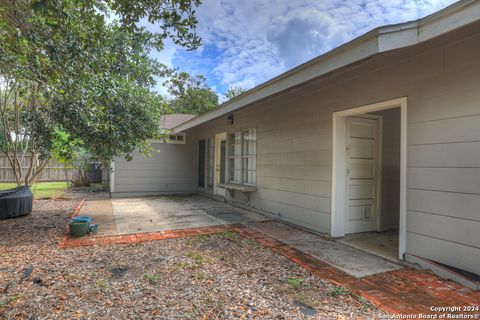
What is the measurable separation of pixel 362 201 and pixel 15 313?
4572 millimetres

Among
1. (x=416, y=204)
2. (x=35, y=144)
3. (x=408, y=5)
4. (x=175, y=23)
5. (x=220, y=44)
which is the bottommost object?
(x=416, y=204)

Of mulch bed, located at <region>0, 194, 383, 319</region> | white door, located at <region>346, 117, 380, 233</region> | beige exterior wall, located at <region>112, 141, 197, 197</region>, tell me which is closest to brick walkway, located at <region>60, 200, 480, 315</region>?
mulch bed, located at <region>0, 194, 383, 319</region>

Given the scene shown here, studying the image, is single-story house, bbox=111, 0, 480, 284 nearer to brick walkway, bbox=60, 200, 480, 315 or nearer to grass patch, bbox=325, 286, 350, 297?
brick walkway, bbox=60, 200, 480, 315

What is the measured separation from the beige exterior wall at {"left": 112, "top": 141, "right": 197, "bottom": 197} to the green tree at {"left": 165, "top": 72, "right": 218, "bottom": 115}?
32.5 feet

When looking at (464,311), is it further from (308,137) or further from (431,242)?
(308,137)

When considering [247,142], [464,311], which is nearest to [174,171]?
[247,142]

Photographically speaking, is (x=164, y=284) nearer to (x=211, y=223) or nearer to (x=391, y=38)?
(x=211, y=223)

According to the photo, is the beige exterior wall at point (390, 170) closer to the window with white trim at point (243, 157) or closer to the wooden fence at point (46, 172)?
the window with white trim at point (243, 157)

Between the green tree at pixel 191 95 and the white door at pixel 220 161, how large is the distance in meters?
11.3

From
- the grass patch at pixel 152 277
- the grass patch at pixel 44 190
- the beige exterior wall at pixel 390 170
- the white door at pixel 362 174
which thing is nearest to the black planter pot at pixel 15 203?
the grass patch at pixel 44 190

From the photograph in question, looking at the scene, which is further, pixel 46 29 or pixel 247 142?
pixel 247 142

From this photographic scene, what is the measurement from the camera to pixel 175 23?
9.16 feet

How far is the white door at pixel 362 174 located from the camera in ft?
15.0

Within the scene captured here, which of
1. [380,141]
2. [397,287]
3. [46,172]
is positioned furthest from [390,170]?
[46,172]
